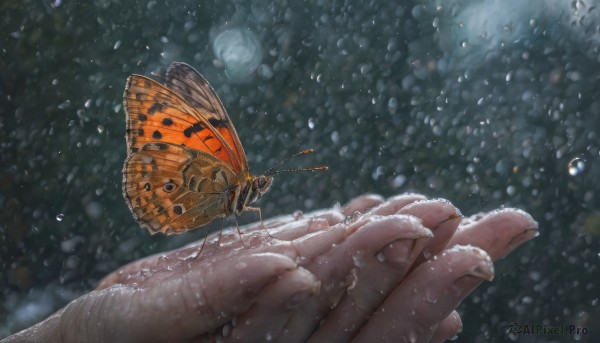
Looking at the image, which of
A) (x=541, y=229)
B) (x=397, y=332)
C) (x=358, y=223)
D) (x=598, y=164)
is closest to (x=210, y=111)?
(x=358, y=223)

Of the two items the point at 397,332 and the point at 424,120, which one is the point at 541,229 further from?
the point at 397,332

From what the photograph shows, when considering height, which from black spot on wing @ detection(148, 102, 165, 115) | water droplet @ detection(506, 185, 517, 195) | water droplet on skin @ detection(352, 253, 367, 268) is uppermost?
black spot on wing @ detection(148, 102, 165, 115)

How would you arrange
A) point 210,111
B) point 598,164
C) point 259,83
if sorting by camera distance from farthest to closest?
point 598,164, point 259,83, point 210,111

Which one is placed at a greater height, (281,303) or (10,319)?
(281,303)

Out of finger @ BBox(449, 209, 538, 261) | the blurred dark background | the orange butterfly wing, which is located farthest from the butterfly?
the blurred dark background

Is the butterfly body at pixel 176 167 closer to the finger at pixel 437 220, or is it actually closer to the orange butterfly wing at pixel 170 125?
the orange butterfly wing at pixel 170 125

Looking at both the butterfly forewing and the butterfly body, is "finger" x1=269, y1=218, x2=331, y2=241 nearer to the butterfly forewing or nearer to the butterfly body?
the butterfly body
